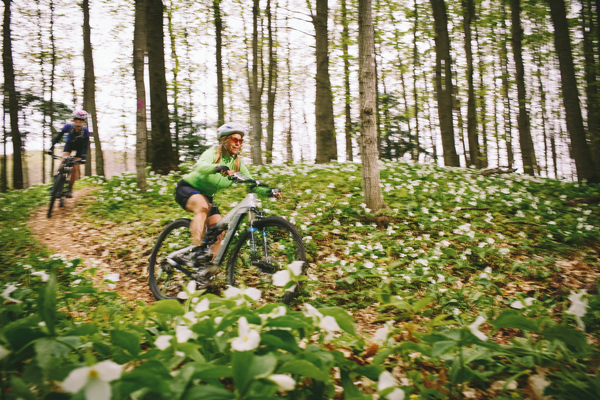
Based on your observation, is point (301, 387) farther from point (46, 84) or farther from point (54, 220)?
point (46, 84)

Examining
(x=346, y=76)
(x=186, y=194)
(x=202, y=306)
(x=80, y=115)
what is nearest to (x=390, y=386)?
(x=202, y=306)

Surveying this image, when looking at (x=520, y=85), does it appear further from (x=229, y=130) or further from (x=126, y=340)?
(x=126, y=340)

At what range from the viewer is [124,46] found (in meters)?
18.4

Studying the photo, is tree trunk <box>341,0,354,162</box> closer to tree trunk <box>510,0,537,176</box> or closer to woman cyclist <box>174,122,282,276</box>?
woman cyclist <box>174,122,282,276</box>

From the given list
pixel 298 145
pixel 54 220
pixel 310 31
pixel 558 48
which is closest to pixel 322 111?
pixel 310 31

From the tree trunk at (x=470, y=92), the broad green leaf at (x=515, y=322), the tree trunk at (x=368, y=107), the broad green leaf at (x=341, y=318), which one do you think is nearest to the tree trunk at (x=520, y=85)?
the tree trunk at (x=470, y=92)

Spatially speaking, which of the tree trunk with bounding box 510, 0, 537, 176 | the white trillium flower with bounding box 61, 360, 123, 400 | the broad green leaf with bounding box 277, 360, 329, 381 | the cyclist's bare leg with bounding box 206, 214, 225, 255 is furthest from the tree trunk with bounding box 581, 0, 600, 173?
the white trillium flower with bounding box 61, 360, 123, 400

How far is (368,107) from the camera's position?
19.9ft

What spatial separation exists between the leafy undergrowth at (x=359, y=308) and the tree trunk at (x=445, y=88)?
107 inches

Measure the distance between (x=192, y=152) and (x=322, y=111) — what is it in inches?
212

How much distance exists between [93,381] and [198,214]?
11.3ft

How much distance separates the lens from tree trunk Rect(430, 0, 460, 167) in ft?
39.5

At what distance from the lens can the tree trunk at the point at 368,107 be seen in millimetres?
6023

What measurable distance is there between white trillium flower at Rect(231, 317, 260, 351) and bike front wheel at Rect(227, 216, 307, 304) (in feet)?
7.99
